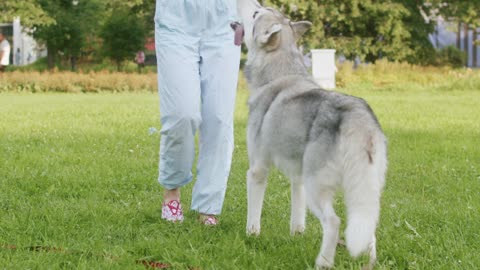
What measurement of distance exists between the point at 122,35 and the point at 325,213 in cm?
3680

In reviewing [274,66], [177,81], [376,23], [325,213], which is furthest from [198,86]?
[376,23]

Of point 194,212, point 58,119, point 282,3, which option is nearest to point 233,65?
point 194,212

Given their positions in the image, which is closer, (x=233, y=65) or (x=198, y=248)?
(x=198, y=248)

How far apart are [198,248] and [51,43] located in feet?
117

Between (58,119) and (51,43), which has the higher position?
(51,43)

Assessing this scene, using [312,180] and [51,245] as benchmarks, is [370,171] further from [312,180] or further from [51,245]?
[51,245]

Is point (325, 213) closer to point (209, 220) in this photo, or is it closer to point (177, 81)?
point (209, 220)

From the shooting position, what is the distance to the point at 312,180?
146 inches

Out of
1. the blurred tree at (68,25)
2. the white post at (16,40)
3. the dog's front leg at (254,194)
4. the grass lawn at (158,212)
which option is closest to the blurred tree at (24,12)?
the blurred tree at (68,25)

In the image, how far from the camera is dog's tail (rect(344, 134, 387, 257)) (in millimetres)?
3404

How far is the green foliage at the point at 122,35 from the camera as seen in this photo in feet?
128

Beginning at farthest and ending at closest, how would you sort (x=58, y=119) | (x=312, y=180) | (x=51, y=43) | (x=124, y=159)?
(x=51, y=43) → (x=58, y=119) → (x=124, y=159) → (x=312, y=180)

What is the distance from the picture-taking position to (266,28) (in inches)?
180

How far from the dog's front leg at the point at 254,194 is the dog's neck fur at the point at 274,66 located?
0.62m
